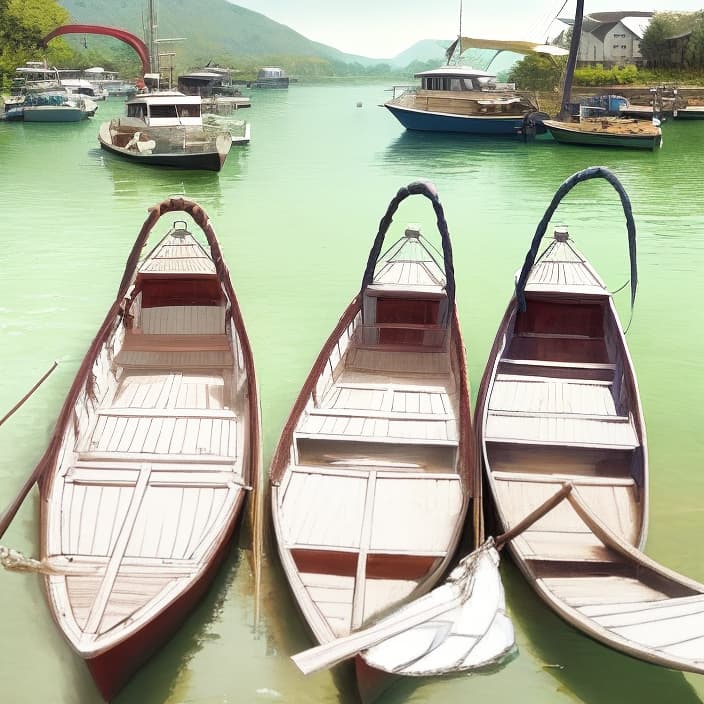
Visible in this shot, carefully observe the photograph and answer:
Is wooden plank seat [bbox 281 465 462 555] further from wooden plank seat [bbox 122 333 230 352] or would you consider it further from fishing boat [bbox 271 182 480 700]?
wooden plank seat [bbox 122 333 230 352]

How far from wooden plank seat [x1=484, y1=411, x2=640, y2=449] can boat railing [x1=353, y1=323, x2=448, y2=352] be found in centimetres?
239

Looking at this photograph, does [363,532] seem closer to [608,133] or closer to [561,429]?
[561,429]

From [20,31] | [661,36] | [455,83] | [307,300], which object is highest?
[661,36]

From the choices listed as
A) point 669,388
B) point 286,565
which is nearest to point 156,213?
point 286,565

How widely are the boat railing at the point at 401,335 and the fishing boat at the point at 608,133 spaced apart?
3156cm

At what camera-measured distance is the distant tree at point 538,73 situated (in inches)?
2594

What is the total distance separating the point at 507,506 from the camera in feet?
23.8

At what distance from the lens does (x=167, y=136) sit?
32.9 m

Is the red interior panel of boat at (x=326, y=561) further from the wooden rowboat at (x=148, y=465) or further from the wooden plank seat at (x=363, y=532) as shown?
the wooden rowboat at (x=148, y=465)

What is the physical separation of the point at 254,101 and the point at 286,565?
299 feet

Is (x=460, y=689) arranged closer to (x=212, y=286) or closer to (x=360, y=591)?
(x=360, y=591)

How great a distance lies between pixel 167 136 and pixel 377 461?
28036 millimetres

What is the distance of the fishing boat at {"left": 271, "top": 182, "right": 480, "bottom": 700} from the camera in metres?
6.22

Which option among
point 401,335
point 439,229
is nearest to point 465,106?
point 401,335
